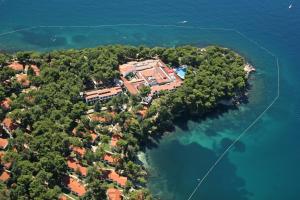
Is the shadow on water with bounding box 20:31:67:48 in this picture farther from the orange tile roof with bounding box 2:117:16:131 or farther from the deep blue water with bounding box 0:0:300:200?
the orange tile roof with bounding box 2:117:16:131

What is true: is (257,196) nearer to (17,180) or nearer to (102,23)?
(17,180)

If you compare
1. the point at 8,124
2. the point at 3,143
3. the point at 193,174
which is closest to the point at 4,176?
the point at 3,143

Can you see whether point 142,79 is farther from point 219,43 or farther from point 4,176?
point 4,176

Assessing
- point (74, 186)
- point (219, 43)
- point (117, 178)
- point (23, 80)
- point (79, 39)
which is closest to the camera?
point (74, 186)

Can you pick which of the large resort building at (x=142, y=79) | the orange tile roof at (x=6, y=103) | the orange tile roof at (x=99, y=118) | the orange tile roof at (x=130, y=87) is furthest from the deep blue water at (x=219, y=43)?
the orange tile roof at (x=6, y=103)

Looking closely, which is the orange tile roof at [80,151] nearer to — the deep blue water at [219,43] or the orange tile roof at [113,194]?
the orange tile roof at [113,194]
